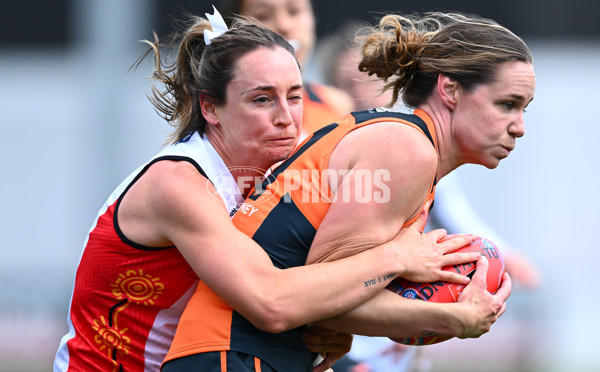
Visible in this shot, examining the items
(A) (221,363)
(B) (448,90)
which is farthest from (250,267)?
(B) (448,90)

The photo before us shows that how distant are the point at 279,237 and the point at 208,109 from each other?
66 centimetres

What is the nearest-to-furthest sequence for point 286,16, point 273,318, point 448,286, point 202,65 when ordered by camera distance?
point 273,318, point 448,286, point 202,65, point 286,16

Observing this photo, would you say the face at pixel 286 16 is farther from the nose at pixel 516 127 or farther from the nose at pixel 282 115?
the nose at pixel 516 127

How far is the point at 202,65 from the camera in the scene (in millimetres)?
Result: 3631

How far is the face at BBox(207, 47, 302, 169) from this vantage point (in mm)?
3469

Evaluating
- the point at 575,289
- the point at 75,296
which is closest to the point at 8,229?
the point at 575,289

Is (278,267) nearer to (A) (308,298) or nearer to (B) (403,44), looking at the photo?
(A) (308,298)

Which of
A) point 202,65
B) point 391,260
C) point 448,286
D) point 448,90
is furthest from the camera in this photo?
point 202,65

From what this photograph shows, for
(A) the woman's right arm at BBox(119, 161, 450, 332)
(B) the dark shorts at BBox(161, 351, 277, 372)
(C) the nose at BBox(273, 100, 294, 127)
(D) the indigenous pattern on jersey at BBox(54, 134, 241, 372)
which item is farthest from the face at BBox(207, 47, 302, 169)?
(B) the dark shorts at BBox(161, 351, 277, 372)

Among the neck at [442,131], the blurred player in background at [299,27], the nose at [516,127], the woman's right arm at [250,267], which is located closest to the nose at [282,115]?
the woman's right arm at [250,267]

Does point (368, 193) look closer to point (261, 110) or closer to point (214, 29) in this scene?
point (261, 110)

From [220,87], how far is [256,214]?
1.80ft

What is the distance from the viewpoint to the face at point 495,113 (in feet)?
11.1

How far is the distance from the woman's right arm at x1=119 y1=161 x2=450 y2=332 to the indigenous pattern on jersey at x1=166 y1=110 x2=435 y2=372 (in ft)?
0.36
